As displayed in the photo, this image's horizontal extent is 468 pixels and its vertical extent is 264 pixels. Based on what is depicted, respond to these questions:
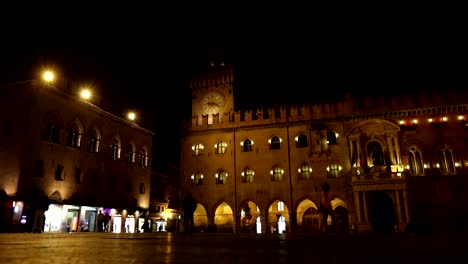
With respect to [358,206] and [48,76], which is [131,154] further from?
[358,206]

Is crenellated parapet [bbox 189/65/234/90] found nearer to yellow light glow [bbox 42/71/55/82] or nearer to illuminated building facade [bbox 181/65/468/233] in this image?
illuminated building facade [bbox 181/65/468/233]

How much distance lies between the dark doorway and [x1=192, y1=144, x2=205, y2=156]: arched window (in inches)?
669

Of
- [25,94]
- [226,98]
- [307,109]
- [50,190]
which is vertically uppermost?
[226,98]

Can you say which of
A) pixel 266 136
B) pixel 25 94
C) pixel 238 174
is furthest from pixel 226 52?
pixel 25 94

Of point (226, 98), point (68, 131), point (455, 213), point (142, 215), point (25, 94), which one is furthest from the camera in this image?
point (226, 98)

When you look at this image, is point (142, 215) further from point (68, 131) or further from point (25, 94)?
point (25, 94)

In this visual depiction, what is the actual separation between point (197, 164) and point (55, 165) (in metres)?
15.2

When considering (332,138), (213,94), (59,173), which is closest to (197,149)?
(213,94)

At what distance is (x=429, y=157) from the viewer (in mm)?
29516

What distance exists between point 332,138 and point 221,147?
11.2m

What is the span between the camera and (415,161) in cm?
2995

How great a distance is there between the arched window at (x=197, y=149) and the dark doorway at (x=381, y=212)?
55.7 ft

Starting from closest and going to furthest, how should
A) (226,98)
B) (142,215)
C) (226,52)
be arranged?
Result: (142,215), (226,98), (226,52)

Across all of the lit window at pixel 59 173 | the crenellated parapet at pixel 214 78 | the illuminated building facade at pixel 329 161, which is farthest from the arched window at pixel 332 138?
the lit window at pixel 59 173
